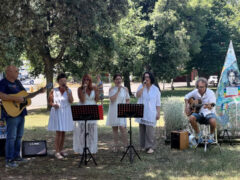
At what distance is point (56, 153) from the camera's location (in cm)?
706

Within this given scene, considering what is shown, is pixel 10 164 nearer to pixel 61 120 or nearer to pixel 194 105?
pixel 61 120

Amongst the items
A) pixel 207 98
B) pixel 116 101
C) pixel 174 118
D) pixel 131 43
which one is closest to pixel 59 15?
pixel 116 101

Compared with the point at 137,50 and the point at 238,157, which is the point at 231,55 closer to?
the point at 238,157

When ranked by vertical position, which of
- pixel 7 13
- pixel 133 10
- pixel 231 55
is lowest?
pixel 231 55

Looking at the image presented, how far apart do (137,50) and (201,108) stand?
59.0ft

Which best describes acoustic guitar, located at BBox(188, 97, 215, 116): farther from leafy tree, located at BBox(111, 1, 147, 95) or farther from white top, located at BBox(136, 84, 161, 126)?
leafy tree, located at BBox(111, 1, 147, 95)

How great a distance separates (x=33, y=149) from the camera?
7227 mm

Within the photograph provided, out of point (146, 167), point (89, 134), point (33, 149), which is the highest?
point (89, 134)

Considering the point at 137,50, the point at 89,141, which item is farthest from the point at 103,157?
the point at 137,50

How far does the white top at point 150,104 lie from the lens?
7.39 m

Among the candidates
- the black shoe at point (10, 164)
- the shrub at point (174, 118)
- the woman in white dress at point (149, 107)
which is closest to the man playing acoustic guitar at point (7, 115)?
the black shoe at point (10, 164)

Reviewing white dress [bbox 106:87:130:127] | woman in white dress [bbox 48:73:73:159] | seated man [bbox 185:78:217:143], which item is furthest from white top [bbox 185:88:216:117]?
woman in white dress [bbox 48:73:73:159]

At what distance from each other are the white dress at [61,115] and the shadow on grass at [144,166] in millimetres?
719

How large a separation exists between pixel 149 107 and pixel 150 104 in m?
0.07
